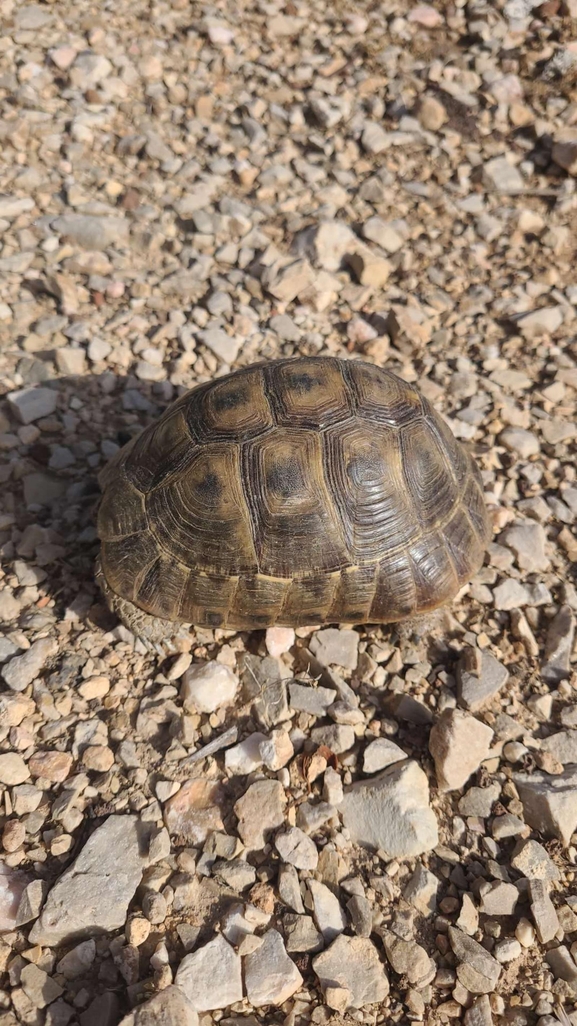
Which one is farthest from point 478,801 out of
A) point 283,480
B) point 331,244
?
point 331,244

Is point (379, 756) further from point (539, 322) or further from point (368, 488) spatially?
point (539, 322)

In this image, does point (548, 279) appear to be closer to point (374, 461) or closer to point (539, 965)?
point (374, 461)

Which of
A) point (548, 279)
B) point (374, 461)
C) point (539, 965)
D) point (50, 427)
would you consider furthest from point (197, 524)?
point (548, 279)

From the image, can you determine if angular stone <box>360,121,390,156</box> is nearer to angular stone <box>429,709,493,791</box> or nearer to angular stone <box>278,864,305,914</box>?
angular stone <box>429,709,493,791</box>

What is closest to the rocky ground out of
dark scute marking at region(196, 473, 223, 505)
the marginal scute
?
the marginal scute

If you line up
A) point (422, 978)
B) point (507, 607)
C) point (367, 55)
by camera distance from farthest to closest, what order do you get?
point (367, 55), point (507, 607), point (422, 978)
